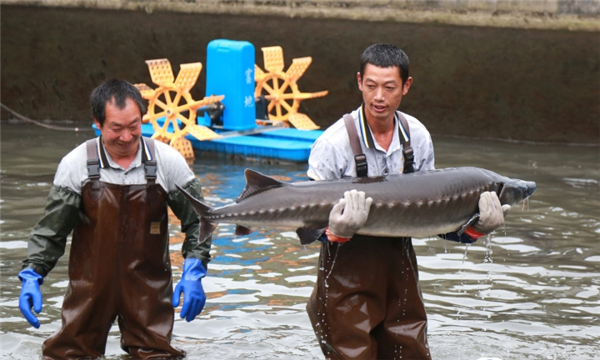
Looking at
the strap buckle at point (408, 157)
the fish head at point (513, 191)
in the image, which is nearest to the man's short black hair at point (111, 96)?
the strap buckle at point (408, 157)

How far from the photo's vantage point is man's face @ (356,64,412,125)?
4.02m

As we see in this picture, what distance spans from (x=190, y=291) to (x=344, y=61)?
32.7ft

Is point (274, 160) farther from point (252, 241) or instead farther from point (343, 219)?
point (343, 219)

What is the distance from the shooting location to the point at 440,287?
22.4 ft

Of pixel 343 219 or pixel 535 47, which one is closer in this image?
pixel 343 219

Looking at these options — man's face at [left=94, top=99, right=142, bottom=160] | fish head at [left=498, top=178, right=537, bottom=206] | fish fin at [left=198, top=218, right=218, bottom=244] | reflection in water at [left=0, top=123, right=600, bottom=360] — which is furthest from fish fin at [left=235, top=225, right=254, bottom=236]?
reflection in water at [left=0, top=123, right=600, bottom=360]

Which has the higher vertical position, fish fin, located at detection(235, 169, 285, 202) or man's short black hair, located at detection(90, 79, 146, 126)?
man's short black hair, located at detection(90, 79, 146, 126)

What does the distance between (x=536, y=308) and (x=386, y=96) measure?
2.92 metres

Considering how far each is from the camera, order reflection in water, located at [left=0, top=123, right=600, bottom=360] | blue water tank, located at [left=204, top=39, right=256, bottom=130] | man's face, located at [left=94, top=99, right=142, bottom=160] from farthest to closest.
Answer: blue water tank, located at [left=204, top=39, right=256, bottom=130] → reflection in water, located at [left=0, top=123, right=600, bottom=360] → man's face, located at [left=94, top=99, right=142, bottom=160]

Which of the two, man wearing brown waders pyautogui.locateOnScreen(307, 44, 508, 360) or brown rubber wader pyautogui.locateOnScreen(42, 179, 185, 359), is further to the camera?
brown rubber wader pyautogui.locateOnScreen(42, 179, 185, 359)

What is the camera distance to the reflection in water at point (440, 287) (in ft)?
18.4

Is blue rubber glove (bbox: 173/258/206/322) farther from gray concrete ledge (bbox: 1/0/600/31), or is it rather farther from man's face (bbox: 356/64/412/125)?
gray concrete ledge (bbox: 1/0/600/31)

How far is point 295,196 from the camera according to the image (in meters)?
3.89

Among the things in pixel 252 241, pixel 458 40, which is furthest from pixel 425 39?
pixel 252 241
